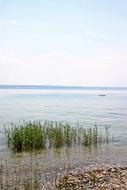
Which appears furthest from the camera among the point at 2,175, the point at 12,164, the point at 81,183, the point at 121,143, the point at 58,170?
the point at 121,143

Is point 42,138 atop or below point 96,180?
atop

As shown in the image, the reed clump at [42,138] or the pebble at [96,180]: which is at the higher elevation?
the reed clump at [42,138]

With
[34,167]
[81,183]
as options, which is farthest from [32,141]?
[81,183]

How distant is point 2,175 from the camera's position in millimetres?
15328

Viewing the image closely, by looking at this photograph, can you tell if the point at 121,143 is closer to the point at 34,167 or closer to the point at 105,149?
the point at 105,149

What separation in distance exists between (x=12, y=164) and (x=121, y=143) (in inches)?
389

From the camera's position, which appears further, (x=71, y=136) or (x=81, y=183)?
(x=71, y=136)

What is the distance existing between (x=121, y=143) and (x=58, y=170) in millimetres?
9762

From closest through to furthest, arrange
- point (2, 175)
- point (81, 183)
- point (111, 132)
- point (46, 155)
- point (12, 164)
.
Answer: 1. point (81, 183)
2. point (2, 175)
3. point (12, 164)
4. point (46, 155)
5. point (111, 132)

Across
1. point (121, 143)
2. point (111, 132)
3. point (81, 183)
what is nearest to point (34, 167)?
point (81, 183)

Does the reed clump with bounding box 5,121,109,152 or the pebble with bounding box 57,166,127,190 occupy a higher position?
the reed clump with bounding box 5,121,109,152

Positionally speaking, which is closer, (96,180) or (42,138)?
(96,180)

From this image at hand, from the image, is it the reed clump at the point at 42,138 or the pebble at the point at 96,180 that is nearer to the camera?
the pebble at the point at 96,180

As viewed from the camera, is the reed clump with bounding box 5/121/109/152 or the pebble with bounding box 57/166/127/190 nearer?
→ the pebble with bounding box 57/166/127/190
